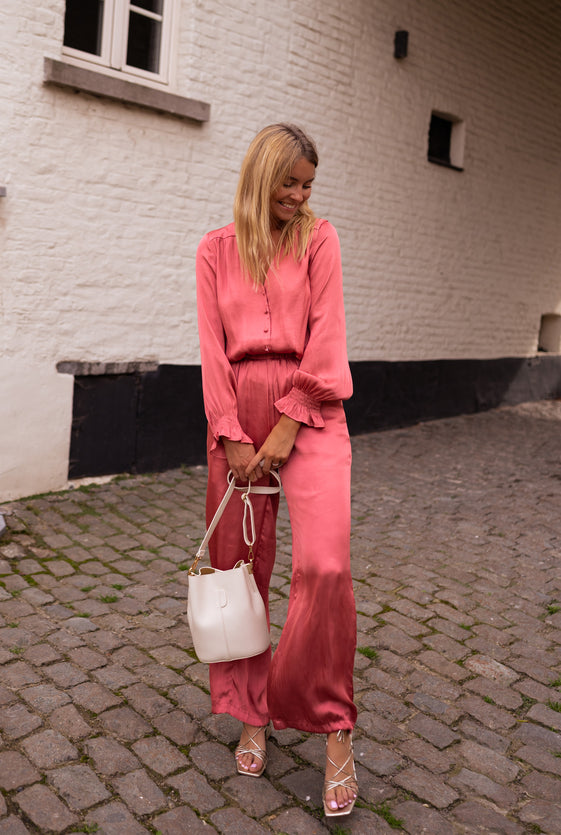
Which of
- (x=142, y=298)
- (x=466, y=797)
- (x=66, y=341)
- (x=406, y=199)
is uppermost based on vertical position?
(x=406, y=199)

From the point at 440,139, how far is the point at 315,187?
257 cm

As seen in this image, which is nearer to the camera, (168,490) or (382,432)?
(168,490)

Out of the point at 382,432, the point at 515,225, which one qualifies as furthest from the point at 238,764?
the point at 515,225

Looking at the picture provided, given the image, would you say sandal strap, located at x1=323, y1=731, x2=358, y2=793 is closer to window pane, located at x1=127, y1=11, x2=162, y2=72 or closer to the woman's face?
the woman's face

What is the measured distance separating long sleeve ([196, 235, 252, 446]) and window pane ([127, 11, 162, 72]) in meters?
4.13

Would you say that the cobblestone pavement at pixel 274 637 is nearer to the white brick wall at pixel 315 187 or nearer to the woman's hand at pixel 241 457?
the woman's hand at pixel 241 457

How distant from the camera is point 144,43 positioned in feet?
19.7

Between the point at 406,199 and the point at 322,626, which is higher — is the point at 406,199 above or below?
above

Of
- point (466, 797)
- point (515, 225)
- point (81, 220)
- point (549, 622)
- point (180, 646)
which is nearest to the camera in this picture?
point (466, 797)

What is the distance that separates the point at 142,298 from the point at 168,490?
1.47 meters

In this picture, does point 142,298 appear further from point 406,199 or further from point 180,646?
point 406,199

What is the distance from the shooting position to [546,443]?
28.6ft

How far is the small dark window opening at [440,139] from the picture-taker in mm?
9094

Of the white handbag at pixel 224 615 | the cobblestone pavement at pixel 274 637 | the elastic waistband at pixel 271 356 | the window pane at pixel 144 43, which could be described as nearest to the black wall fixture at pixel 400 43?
the window pane at pixel 144 43
